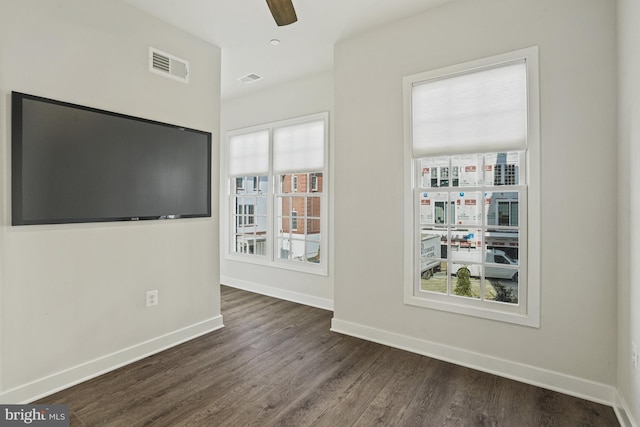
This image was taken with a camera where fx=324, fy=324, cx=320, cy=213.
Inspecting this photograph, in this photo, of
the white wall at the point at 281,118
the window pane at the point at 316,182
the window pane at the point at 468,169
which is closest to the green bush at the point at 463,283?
the window pane at the point at 468,169

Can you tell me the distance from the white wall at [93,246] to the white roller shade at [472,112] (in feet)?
7.14

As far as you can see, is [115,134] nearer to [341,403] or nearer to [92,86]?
[92,86]

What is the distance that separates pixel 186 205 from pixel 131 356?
1.41 metres

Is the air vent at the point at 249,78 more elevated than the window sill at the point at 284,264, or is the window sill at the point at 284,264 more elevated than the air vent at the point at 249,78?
the air vent at the point at 249,78

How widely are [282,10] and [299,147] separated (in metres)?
2.52

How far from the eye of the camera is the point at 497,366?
257 cm

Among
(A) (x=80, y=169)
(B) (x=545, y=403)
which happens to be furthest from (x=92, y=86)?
(B) (x=545, y=403)

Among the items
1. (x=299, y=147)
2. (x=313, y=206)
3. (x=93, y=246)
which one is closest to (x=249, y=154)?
(x=299, y=147)

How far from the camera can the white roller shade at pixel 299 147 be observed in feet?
14.1

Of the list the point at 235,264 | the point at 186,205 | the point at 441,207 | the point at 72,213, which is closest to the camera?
the point at 72,213

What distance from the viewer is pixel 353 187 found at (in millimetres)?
3355

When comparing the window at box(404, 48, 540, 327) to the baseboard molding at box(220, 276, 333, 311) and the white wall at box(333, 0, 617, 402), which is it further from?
the baseboard molding at box(220, 276, 333, 311)

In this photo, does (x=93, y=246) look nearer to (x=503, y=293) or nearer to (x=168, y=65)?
(x=168, y=65)

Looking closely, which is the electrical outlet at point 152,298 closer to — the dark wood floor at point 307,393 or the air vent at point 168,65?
the dark wood floor at point 307,393
